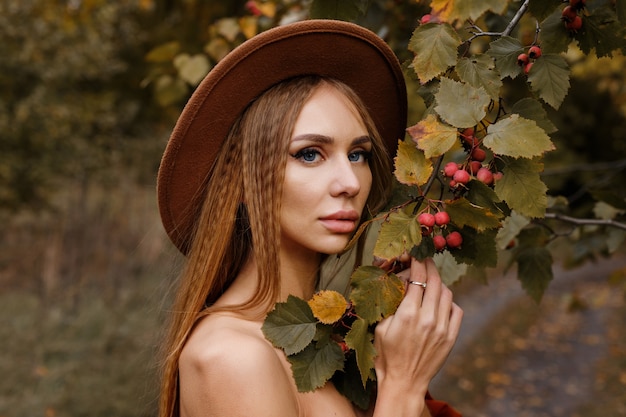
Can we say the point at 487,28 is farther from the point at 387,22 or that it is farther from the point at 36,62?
the point at 36,62

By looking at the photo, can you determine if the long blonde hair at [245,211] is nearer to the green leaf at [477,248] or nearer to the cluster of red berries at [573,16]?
the green leaf at [477,248]

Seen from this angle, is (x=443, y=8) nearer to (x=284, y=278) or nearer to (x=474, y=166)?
(x=474, y=166)

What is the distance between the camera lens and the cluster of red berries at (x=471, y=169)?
1279mm

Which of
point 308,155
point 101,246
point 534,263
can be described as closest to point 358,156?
point 308,155

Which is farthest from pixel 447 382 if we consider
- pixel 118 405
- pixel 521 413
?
pixel 118 405

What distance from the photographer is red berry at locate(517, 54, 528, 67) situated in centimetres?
144

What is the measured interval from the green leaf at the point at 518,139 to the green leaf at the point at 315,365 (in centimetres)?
56

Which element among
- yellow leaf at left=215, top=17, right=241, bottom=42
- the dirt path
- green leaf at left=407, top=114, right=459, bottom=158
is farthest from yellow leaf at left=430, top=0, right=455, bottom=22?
the dirt path

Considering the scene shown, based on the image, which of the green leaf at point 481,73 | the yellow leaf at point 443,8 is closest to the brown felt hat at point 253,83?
the yellow leaf at point 443,8

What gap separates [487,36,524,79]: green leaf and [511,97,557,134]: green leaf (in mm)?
68

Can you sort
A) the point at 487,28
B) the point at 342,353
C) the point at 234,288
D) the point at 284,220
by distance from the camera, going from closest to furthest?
the point at 342,353
the point at 284,220
the point at 234,288
the point at 487,28

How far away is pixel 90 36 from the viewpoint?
788 centimetres

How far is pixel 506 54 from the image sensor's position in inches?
56.6

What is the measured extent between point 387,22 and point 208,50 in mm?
831
